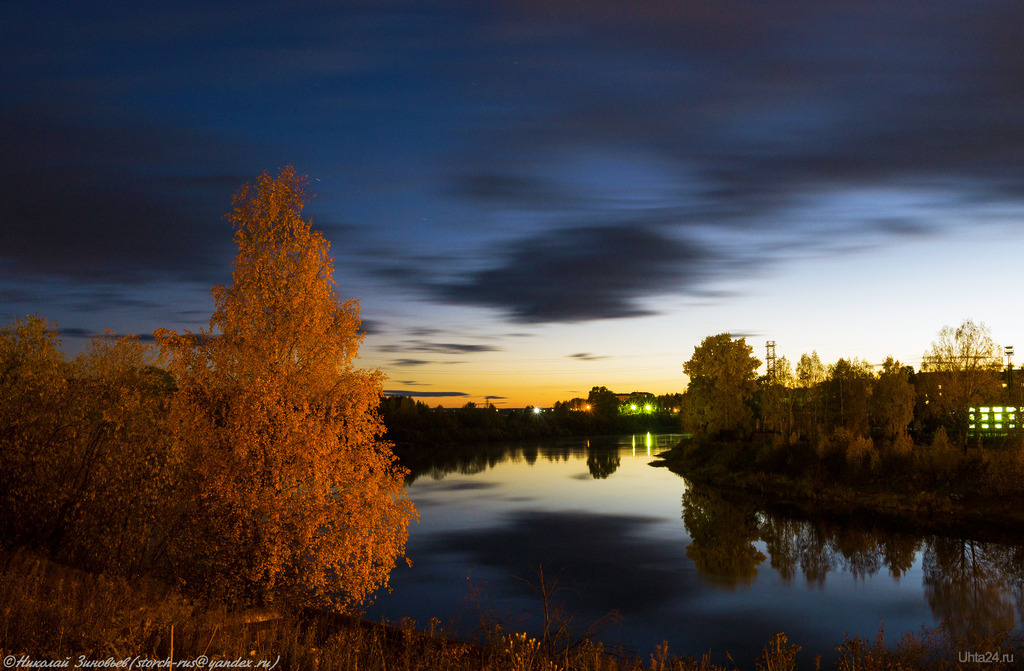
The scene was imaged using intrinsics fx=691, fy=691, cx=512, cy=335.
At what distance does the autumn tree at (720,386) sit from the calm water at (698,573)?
16.6m

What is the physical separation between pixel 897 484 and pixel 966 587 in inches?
596

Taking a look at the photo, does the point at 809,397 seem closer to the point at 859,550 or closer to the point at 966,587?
the point at 859,550

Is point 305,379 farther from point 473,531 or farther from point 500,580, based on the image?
point 473,531

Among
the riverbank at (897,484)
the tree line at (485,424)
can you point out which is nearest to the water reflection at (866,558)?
the riverbank at (897,484)

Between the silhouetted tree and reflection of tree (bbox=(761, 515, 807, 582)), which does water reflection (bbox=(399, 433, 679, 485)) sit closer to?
the silhouetted tree

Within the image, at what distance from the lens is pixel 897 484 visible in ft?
125

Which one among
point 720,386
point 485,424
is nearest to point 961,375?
point 720,386

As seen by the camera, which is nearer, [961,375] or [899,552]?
[899,552]

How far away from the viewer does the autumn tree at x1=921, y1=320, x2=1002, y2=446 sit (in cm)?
4584

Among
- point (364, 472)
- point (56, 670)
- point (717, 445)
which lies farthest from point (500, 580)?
point (717, 445)

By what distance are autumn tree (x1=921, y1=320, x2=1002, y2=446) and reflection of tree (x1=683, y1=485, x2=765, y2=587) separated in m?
16.2

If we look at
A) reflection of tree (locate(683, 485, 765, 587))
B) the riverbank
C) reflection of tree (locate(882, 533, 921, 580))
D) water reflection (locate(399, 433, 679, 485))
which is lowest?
water reflection (locate(399, 433, 679, 485))

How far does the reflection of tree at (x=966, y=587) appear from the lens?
19766 mm

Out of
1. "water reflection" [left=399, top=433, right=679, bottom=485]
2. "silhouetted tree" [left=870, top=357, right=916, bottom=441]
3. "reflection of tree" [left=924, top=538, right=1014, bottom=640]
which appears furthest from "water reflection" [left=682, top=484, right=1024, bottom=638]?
"water reflection" [left=399, top=433, right=679, bottom=485]
